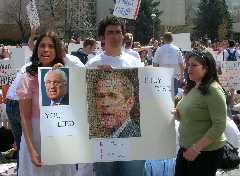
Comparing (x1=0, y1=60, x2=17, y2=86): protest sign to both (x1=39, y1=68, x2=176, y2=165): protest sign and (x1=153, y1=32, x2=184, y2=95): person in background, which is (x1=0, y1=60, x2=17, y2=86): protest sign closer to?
(x1=153, y1=32, x2=184, y2=95): person in background

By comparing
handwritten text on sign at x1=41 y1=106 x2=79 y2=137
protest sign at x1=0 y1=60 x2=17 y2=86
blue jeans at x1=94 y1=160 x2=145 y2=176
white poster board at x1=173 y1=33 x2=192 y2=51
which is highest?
white poster board at x1=173 y1=33 x2=192 y2=51

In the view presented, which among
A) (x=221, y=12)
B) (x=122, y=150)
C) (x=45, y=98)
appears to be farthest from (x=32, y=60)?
(x=221, y=12)

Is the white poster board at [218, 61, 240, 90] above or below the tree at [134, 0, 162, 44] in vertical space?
below

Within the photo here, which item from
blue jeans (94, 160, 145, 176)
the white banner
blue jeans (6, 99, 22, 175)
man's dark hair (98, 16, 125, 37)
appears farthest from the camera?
the white banner

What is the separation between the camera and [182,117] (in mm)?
4215

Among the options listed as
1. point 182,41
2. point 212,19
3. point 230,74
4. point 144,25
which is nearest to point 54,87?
point 230,74

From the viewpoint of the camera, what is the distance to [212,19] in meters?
70.1

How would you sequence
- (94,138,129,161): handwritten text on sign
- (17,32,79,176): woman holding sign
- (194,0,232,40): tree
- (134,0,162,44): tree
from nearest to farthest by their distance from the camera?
(17,32,79,176): woman holding sign < (94,138,129,161): handwritten text on sign < (134,0,162,44): tree < (194,0,232,40): tree

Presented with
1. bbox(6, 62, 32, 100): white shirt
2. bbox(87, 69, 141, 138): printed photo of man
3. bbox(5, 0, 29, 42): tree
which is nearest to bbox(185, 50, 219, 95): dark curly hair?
bbox(87, 69, 141, 138): printed photo of man

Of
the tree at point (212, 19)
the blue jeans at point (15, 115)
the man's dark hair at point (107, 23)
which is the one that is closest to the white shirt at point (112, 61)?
the man's dark hair at point (107, 23)

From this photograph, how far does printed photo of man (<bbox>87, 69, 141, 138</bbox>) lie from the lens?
4.12m

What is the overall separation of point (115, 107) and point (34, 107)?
59cm

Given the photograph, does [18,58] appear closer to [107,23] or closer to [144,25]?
[107,23]

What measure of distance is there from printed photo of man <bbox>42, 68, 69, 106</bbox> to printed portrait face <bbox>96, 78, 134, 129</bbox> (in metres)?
0.28
